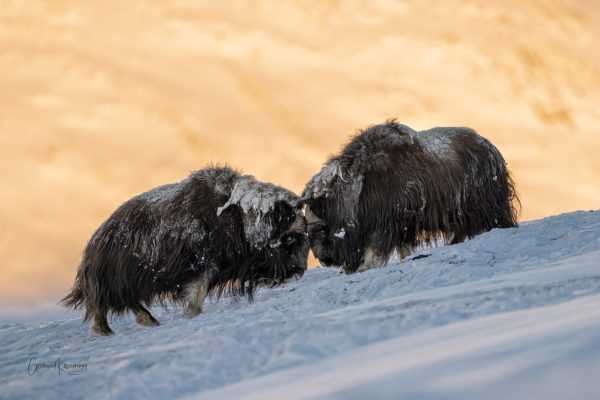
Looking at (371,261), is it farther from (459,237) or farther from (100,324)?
(100,324)

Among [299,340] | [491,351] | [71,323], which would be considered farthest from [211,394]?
[71,323]

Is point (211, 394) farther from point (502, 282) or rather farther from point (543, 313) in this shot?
point (502, 282)

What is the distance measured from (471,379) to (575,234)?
5309 millimetres

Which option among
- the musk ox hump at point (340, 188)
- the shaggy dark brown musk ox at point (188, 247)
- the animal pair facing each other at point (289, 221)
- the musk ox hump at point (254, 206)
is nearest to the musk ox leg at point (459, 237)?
the animal pair facing each other at point (289, 221)

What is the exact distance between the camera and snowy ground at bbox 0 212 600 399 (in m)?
2.56

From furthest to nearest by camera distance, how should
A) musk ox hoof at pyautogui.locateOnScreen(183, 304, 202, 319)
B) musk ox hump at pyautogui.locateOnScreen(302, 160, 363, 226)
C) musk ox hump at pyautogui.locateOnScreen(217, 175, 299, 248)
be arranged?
musk ox hump at pyautogui.locateOnScreen(302, 160, 363, 226) → musk ox hump at pyautogui.locateOnScreen(217, 175, 299, 248) → musk ox hoof at pyautogui.locateOnScreen(183, 304, 202, 319)

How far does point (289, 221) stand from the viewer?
837 cm

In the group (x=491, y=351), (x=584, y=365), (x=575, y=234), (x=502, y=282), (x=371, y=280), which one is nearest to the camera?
(x=584, y=365)

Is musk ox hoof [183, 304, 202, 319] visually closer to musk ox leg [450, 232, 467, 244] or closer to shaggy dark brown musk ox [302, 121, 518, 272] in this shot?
shaggy dark brown musk ox [302, 121, 518, 272]

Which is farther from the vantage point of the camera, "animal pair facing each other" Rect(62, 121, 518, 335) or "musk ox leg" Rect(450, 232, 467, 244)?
"musk ox leg" Rect(450, 232, 467, 244)

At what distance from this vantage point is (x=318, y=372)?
135 inches

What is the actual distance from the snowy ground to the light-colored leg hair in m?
1.04

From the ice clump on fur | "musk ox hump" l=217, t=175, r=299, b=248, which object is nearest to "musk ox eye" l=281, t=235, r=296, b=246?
"musk ox hump" l=217, t=175, r=299, b=248

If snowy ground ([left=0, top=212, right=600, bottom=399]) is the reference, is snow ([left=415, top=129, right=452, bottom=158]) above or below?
above
